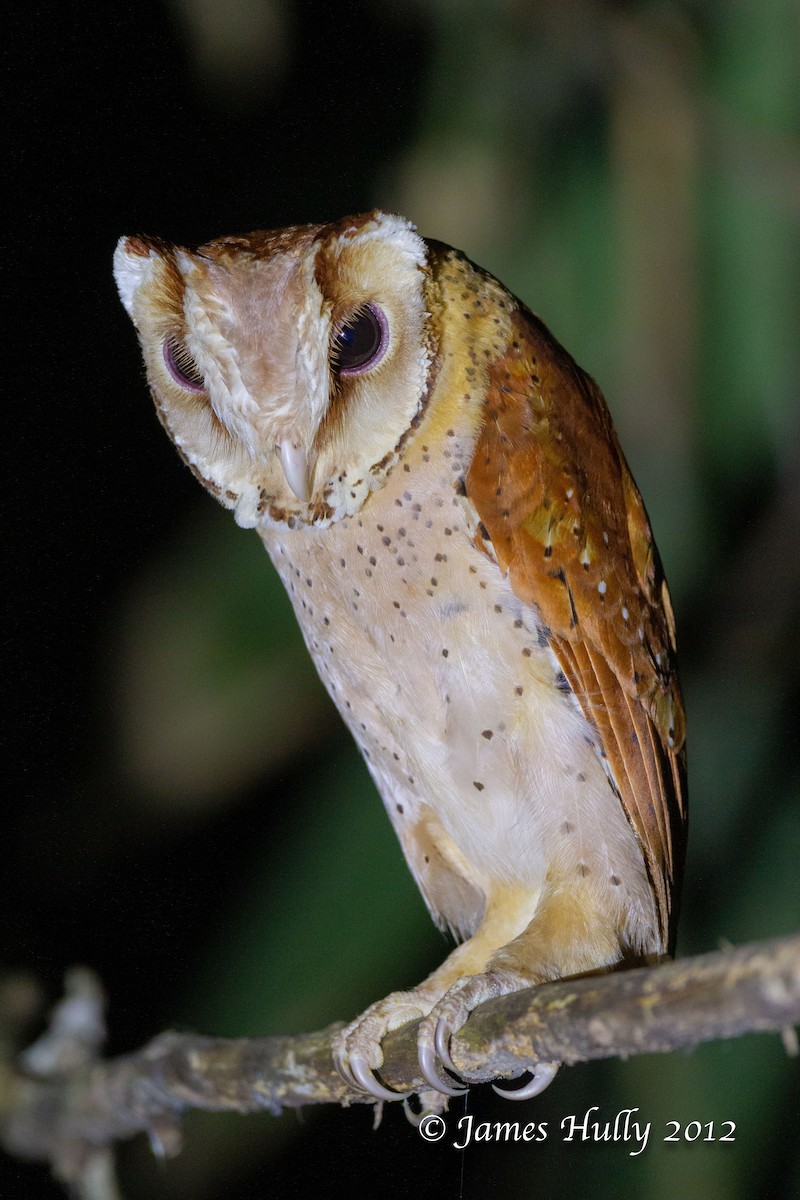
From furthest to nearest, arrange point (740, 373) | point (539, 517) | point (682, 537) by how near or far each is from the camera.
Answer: point (682, 537) → point (740, 373) → point (539, 517)

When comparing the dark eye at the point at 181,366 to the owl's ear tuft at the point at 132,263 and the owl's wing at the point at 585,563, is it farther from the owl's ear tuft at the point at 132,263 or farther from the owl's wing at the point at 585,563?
the owl's wing at the point at 585,563

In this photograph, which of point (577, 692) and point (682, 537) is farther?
point (682, 537)

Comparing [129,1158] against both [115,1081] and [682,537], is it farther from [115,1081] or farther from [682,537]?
[682,537]

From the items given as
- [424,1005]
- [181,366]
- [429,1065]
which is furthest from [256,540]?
[429,1065]

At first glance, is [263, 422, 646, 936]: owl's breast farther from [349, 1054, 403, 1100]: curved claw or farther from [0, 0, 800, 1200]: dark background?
[0, 0, 800, 1200]: dark background

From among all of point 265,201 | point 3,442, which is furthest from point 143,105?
point 3,442

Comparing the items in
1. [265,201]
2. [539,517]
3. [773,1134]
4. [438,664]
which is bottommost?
[773,1134]

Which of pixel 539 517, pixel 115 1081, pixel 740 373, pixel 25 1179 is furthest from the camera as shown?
pixel 740 373
